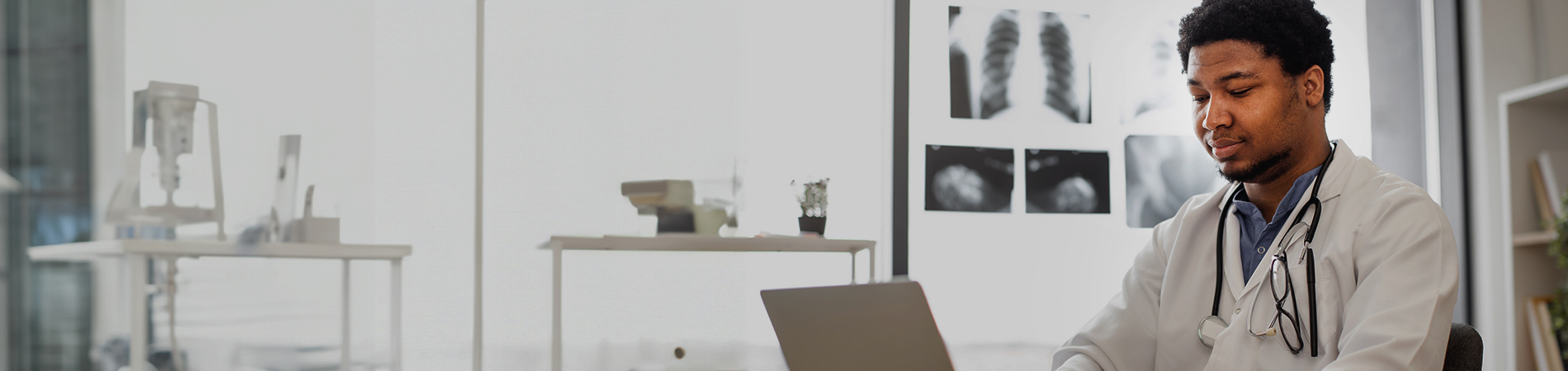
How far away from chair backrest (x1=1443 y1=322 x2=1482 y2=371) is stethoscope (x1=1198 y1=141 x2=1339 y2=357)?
0.14m

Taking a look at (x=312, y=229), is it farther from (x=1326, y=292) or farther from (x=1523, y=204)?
(x=1523, y=204)

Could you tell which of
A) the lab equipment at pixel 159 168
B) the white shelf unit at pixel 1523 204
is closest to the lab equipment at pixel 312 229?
the lab equipment at pixel 159 168

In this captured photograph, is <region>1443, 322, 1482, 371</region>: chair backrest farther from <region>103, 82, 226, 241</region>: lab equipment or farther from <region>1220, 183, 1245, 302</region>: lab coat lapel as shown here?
<region>103, 82, 226, 241</region>: lab equipment

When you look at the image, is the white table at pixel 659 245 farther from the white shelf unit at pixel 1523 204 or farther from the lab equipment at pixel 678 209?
the white shelf unit at pixel 1523 204

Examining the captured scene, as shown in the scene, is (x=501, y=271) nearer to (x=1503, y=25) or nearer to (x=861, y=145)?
(x=861, y=145)

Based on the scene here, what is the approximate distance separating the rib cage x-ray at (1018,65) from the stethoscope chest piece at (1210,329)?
171 centimetres

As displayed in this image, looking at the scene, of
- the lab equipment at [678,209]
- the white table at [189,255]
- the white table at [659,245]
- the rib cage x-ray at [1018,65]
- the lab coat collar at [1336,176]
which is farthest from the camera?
the rib cage x-ray at [1018,65]

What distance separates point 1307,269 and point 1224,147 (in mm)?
191

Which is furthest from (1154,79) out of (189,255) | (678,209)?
(189,255)

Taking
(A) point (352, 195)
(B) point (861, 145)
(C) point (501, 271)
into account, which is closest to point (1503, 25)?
(B) point (861, 145)

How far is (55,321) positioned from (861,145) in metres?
2.35

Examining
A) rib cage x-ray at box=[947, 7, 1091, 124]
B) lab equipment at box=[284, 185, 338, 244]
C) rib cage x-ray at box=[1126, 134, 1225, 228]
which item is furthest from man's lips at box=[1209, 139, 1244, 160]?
lab equipment at box=[284, 185, 338, 244]

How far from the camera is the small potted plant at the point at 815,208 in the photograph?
259 centimetres

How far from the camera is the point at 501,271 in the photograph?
267 cm
